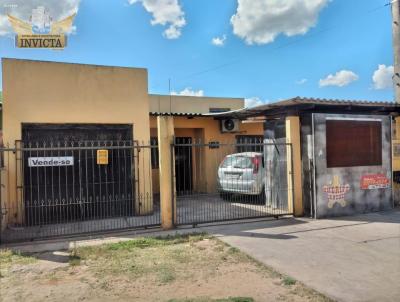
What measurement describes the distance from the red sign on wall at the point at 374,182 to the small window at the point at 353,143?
33 centimetres

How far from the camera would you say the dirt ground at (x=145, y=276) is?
460 cm

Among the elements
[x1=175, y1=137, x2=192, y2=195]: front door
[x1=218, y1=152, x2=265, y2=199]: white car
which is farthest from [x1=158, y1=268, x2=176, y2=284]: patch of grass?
[x1=175, y1=137, x2=192, y2=195]: front door

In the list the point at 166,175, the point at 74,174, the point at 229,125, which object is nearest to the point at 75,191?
the point at 74,174

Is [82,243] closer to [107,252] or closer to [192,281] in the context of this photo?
[107,252]

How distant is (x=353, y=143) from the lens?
9.64 meters

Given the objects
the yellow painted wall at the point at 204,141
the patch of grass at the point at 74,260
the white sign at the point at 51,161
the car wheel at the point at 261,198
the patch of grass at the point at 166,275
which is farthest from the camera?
the yellow painted wall at the point at 204,141

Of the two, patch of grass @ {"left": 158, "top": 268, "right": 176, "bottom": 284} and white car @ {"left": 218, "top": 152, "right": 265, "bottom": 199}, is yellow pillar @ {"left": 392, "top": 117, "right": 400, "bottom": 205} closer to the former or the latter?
white car @ {"left": 218, "top": 152, "right": 265, "bottom": 199}

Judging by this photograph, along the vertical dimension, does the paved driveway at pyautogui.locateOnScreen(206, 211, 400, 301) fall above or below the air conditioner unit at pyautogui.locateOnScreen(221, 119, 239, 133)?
below

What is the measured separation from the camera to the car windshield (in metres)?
11.0

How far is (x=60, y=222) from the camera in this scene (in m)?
9.04

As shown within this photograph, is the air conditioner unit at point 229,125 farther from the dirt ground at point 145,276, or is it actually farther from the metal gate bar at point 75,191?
the dirt ground at point 145,276

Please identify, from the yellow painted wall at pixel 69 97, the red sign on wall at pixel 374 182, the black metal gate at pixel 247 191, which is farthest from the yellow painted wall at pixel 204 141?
the red sign on wall at pixel 374 182

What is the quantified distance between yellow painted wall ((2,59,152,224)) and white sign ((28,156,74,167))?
18.1 inches

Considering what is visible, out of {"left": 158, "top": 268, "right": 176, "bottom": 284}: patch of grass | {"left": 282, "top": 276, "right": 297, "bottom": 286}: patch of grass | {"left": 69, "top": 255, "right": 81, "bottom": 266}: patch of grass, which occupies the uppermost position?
{"left": 69, "top": 255, "right": 81, "bottom": 266}: patch of grass
